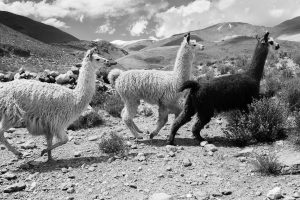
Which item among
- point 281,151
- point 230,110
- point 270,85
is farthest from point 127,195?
point 270,85

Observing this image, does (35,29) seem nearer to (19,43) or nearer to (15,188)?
(19,43)

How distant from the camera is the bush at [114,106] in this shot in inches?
444

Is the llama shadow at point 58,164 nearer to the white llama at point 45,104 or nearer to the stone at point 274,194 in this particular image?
the white llama at point 45,104

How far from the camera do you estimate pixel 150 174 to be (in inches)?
239

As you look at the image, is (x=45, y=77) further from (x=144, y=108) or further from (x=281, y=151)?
(x=281, y=151)

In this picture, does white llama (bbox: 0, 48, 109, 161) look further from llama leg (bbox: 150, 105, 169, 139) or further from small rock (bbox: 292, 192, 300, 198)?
small rock (bbox: 292, 192, 300, 198)

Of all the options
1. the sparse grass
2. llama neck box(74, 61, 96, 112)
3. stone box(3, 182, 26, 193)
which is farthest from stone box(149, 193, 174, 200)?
llama neck box(74, 61, 96, 112)

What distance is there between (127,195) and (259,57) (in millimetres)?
4460

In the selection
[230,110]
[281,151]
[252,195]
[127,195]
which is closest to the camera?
[252,195]

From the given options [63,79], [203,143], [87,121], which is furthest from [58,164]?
[63,79]

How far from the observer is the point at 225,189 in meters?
5.18

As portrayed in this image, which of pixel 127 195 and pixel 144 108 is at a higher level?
pixel 144 108

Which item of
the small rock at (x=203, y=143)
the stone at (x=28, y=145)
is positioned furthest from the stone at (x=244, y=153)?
the stone at (x=28, y=145)

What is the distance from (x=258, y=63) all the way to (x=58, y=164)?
4844mm
